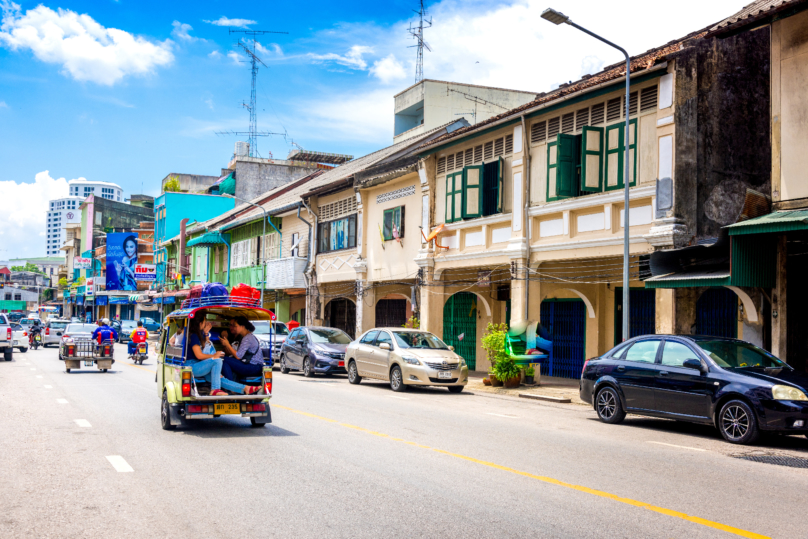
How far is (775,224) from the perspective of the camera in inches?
502

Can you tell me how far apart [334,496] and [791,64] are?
12.7 metres

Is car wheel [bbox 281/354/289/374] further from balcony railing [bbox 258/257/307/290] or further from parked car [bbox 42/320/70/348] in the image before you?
parked car [bbox 42/320/70/348]

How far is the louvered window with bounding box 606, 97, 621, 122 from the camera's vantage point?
1784 cm

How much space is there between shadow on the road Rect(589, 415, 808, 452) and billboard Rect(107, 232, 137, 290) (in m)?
74.7

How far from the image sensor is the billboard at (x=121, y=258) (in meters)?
81.1

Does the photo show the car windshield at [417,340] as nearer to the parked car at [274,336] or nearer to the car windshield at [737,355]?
the parked car at [274,336]

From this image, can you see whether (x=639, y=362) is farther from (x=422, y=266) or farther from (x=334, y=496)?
(x=422, y=266)

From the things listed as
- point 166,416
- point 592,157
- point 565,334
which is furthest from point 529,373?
point 166,416

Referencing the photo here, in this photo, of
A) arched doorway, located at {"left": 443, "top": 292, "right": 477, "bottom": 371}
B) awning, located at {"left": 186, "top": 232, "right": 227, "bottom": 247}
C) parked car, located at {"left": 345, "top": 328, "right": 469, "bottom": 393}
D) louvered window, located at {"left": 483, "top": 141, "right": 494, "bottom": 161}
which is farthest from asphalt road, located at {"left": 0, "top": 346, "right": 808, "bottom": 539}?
awning, located at {"left": 186, "top": 232, "right": 227, "bottom": 247}

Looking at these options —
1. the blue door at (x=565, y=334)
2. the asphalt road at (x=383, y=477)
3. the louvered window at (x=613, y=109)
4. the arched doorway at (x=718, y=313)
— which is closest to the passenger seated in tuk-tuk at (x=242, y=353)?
the asphalt road at (x=383, y=477)

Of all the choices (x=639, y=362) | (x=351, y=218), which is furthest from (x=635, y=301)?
(x=351, y=218)

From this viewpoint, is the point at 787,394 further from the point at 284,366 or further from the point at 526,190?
the point at 284,366

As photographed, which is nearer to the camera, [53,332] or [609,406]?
[609,406]

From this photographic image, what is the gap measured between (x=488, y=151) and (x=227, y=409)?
13761mm
